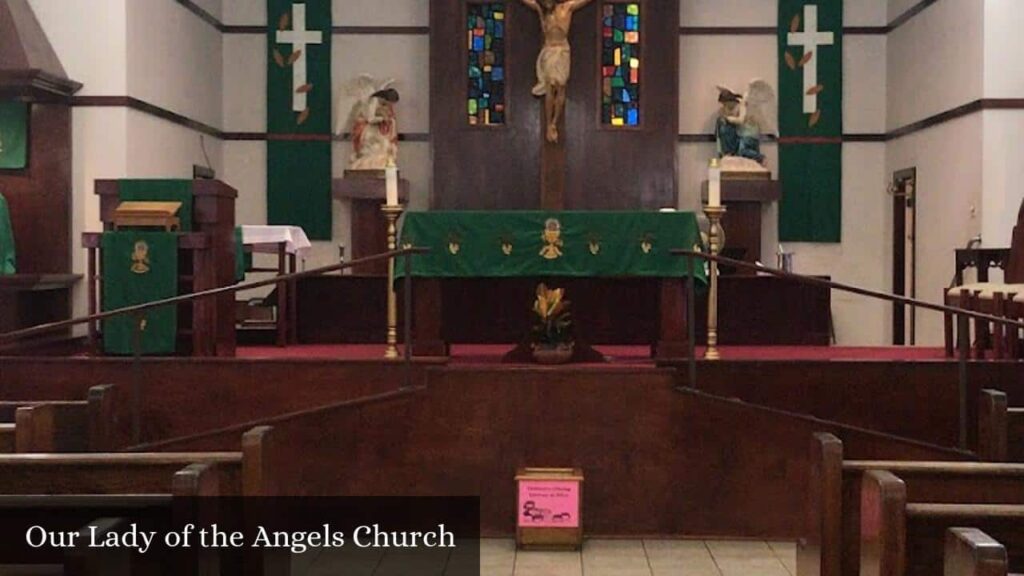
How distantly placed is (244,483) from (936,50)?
9.06m

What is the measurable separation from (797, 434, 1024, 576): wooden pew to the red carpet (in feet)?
10.0

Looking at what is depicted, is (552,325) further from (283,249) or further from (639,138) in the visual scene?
(639,138)

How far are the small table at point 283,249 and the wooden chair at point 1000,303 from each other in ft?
14.6

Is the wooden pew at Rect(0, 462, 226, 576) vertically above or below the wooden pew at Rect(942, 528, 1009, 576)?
below

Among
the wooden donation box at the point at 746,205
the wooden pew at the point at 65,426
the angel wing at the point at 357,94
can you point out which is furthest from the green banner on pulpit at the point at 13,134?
the wooden donation box at the point at 746,205

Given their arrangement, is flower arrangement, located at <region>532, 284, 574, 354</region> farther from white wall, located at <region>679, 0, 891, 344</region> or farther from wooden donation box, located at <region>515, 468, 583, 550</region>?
white wall, located at <region>679, 0, 891, 344</region>

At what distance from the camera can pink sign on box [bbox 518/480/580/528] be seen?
628 cm

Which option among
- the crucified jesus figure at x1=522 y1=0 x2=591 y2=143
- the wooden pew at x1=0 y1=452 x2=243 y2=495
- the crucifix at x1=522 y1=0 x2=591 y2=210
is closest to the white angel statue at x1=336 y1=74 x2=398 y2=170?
the crucifix at x1=522 y1=0 x2=591 y2=210

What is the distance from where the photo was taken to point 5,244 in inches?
325

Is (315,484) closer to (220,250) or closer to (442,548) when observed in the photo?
(442,548)

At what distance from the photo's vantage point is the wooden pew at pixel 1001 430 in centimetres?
507

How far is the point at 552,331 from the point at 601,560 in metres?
1.37

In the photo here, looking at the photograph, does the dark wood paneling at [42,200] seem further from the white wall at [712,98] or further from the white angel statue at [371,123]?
the white angel statue at [371,123]

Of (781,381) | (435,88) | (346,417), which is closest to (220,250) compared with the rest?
(346,417)
